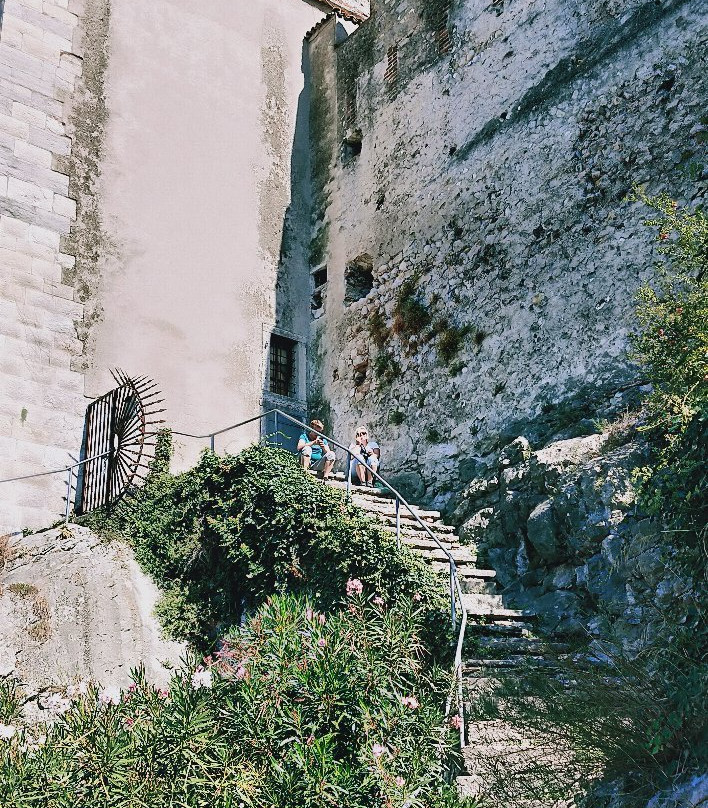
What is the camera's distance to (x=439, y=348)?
11.1 m

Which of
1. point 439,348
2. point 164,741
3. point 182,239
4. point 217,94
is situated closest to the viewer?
point 164,741

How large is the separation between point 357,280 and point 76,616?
5.76 meters

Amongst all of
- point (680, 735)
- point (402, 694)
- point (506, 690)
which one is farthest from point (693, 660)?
point (402, 694)

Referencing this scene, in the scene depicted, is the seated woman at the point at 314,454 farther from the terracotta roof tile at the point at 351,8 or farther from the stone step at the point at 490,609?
the terracotta roof tile at the point at 351,8

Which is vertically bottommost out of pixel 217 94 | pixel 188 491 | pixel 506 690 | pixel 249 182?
pixel 506 690

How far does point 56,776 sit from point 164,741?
0.62 meters

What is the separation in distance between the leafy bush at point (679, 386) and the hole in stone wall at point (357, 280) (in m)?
4.96

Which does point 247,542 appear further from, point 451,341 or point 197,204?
point 197,204

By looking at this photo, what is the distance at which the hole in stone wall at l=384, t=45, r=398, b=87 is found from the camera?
12820 millimetres

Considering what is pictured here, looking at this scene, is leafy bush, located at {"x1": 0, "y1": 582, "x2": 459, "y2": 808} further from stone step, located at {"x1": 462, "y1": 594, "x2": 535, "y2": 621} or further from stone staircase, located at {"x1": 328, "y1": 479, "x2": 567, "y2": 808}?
stone step, located at {"x1": 462, "y1": 594, "x2": 535, "y2": 621}

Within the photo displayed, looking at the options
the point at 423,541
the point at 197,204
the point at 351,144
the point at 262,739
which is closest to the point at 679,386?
the point at 423,541

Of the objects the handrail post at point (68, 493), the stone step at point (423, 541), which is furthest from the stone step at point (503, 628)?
the handrail post at point (68, 493)

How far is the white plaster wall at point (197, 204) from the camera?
11875mm

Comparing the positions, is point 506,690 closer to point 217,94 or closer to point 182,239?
point 182,239
